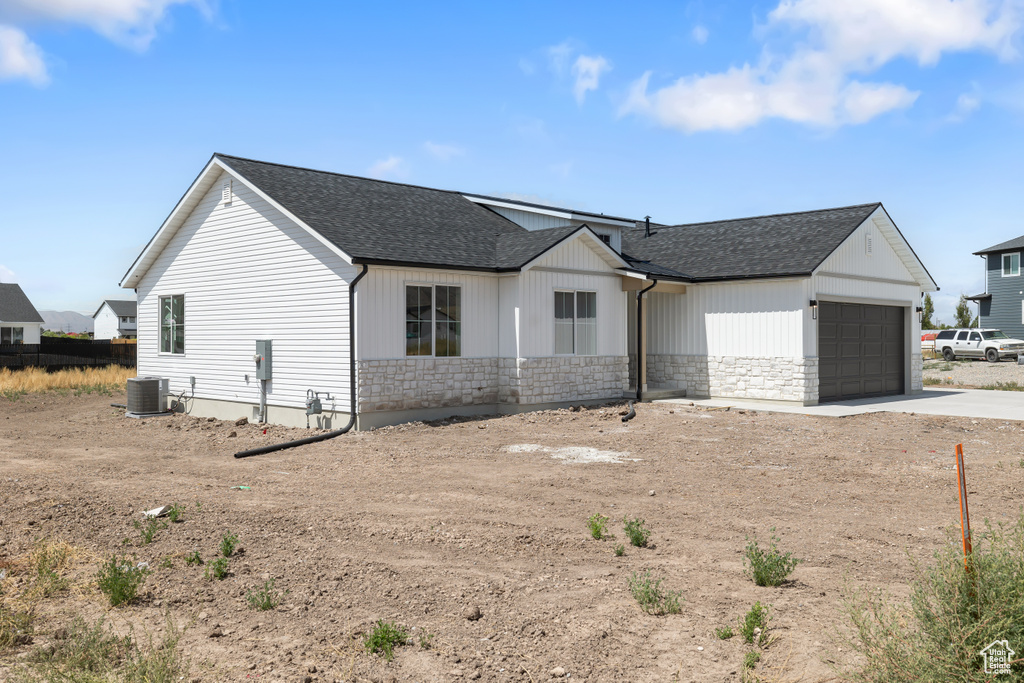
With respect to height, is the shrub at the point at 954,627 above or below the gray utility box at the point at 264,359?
below

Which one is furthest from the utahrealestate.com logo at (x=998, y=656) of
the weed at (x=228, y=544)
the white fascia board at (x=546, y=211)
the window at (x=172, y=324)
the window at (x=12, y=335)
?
the window at (x=12, y=335)

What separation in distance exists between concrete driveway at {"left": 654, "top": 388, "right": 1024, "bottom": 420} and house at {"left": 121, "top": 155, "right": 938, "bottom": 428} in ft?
1.83

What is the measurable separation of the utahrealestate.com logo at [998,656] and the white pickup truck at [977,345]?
41.0 meters

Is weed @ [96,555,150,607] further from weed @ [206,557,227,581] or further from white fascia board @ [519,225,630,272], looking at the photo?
white fascia board @ [519,225,630,272]

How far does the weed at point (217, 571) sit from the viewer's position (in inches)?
239

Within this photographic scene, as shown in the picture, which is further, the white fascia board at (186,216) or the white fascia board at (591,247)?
the white fascia board at (591,247)

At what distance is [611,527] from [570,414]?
8883 mm

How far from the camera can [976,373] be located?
3131 cm

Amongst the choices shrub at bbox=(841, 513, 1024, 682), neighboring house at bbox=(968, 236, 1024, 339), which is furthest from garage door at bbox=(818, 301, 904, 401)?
neighboring house at bbox=(968, 236, 1024, 339)

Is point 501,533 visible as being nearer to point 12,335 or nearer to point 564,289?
point 564,289

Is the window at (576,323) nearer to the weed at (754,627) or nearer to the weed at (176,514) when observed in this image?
the weed at (176,514)

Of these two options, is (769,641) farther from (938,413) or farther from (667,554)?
(938,413)

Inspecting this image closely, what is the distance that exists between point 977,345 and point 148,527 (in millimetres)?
42138

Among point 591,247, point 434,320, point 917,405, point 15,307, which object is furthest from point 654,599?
point 15,307
